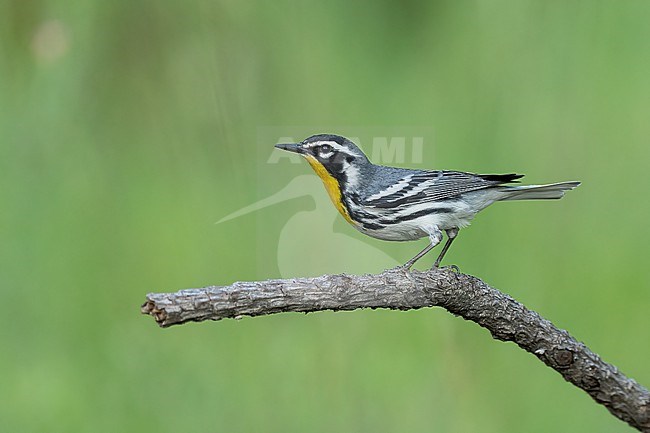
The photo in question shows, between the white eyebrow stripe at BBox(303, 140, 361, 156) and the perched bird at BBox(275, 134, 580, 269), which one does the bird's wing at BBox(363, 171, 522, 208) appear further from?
the white eyebrow stripe at BBox(303, 140, 361, 156)

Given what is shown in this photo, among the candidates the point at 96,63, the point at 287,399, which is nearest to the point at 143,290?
the point at 287,399

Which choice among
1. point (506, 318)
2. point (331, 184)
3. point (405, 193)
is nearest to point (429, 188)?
point (405, 193)

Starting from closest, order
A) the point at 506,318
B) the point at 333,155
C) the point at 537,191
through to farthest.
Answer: the point at 506,318
the point at 537,191
the point at 333,155

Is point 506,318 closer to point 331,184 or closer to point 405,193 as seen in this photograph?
point 405,193

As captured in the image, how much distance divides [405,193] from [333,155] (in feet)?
0.48

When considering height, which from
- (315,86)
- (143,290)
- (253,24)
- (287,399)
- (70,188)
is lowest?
(287,399)

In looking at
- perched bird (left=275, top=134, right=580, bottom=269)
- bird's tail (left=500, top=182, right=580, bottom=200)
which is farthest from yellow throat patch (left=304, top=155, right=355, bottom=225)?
bird's tail (left=500, top=182, right=580, bottom=200)

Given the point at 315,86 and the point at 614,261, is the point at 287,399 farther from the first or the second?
the point at 614,261

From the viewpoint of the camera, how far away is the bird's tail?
4.22 ft

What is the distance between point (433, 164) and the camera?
187 cm

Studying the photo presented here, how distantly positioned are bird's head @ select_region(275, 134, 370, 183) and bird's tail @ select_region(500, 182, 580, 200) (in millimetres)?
267

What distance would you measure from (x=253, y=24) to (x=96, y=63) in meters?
0.39

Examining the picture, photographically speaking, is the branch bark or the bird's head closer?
the branch bark

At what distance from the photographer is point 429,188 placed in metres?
1.39
